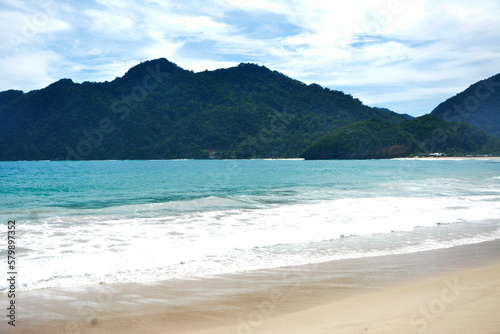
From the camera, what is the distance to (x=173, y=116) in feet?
476

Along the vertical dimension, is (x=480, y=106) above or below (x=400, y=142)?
above

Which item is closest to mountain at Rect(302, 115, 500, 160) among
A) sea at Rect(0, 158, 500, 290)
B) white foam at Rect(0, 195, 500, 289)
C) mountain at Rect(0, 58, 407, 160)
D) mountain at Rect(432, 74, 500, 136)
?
mountain at Rect(0, 58, 407, 160)

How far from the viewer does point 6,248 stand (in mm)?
8273

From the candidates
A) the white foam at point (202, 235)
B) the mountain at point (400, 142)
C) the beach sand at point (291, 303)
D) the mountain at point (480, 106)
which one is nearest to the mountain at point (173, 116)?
the mountain at point (400, 142)

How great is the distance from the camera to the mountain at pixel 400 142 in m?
123

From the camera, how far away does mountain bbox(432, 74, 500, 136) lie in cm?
17259

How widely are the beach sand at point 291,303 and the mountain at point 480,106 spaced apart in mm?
189584

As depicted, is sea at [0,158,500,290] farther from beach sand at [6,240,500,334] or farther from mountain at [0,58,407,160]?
mountain at [0,58,407,160]

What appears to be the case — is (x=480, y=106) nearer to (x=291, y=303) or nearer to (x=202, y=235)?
(x=202, y=235)

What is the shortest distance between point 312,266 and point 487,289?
110 inches

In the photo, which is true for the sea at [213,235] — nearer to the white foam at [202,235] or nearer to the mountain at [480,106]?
the white foam at [202,235]

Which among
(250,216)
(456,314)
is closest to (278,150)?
(250,216)

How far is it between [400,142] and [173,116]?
278 feet

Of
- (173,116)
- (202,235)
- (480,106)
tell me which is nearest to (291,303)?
(202,235)
